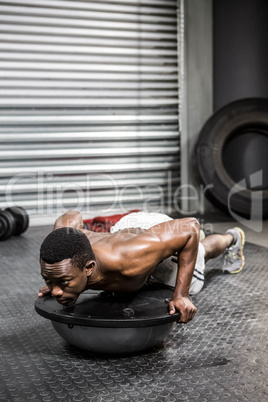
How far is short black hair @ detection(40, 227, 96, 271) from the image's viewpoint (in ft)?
5.81

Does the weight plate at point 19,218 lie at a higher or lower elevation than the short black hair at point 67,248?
lower

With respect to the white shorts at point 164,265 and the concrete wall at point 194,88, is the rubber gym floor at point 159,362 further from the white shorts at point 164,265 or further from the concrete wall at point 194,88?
the concrete wall at point 194,88

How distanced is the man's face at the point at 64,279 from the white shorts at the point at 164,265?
60 cm

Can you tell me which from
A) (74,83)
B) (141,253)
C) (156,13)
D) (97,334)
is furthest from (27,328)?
(156,13)

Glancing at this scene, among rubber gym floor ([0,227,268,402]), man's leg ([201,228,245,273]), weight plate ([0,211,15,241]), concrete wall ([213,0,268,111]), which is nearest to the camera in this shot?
rubber gym floor ([0,227,268,402])

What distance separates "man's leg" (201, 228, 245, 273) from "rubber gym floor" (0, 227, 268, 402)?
0.31m

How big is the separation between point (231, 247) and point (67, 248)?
1.74 meters

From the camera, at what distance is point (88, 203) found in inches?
212

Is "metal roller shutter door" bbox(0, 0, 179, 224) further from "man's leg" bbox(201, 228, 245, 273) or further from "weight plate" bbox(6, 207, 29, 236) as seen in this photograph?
"man's leg" bbox(201, 228, 245, 273)

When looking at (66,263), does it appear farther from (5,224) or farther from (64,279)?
(5,224)

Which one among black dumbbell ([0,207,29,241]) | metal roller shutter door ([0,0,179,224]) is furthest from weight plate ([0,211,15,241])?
metal roller shutter door ([0,0,179,224])

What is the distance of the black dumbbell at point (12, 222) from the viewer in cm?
440

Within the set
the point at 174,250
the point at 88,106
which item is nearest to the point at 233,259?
the point at 174,250

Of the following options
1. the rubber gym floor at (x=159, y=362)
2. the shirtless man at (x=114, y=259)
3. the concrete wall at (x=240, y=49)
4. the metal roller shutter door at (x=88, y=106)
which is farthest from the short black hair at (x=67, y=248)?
the concrete wall at (x=240, y=49)
